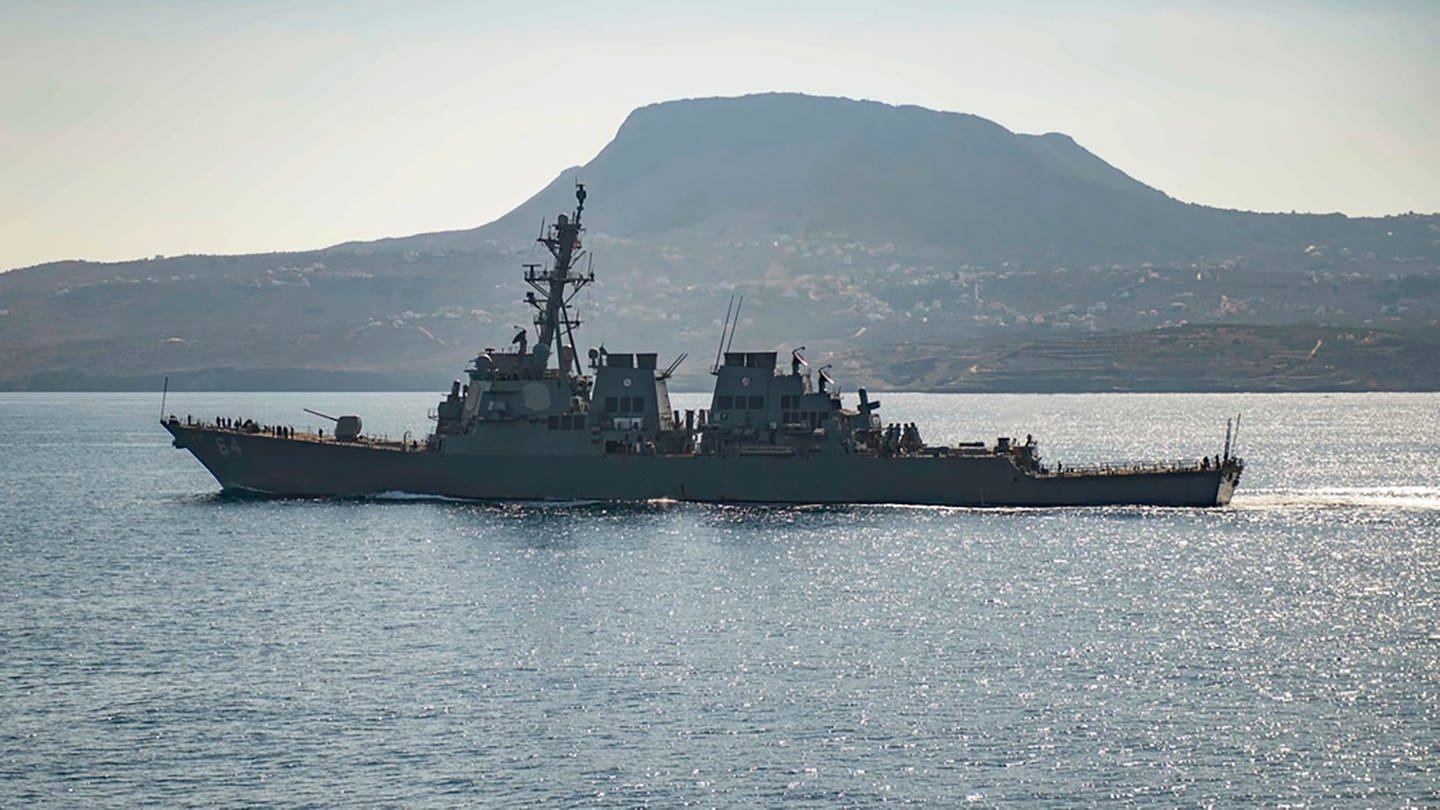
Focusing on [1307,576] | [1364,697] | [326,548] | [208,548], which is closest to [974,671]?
[1364,697]

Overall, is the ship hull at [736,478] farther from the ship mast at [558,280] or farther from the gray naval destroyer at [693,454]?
the ship mast at [558,280]

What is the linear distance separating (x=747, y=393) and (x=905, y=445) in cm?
736

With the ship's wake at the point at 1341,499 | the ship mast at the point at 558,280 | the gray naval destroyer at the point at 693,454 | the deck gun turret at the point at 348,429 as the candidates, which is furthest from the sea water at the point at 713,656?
the ship mast at the point at 558,280

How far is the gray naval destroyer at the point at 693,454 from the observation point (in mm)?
75688

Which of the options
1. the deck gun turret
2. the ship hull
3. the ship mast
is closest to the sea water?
the ship hull

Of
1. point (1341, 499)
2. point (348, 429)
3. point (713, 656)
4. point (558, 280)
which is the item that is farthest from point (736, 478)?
point (1341, 499)

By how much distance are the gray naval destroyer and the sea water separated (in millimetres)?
1209

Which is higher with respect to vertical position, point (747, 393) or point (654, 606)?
point (747, 393)

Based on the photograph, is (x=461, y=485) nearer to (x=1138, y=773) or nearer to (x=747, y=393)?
(x=747, y=393)

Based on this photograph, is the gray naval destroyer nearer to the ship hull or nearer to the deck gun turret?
the ship hull

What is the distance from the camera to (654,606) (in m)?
53.8

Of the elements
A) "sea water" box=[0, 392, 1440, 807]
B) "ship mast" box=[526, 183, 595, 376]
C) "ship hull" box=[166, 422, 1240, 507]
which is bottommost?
"sea water" box=[0, 392, 1440, 807]

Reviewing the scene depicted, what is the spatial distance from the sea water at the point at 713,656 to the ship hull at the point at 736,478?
3.06 ft

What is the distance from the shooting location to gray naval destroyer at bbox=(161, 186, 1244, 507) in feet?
248
